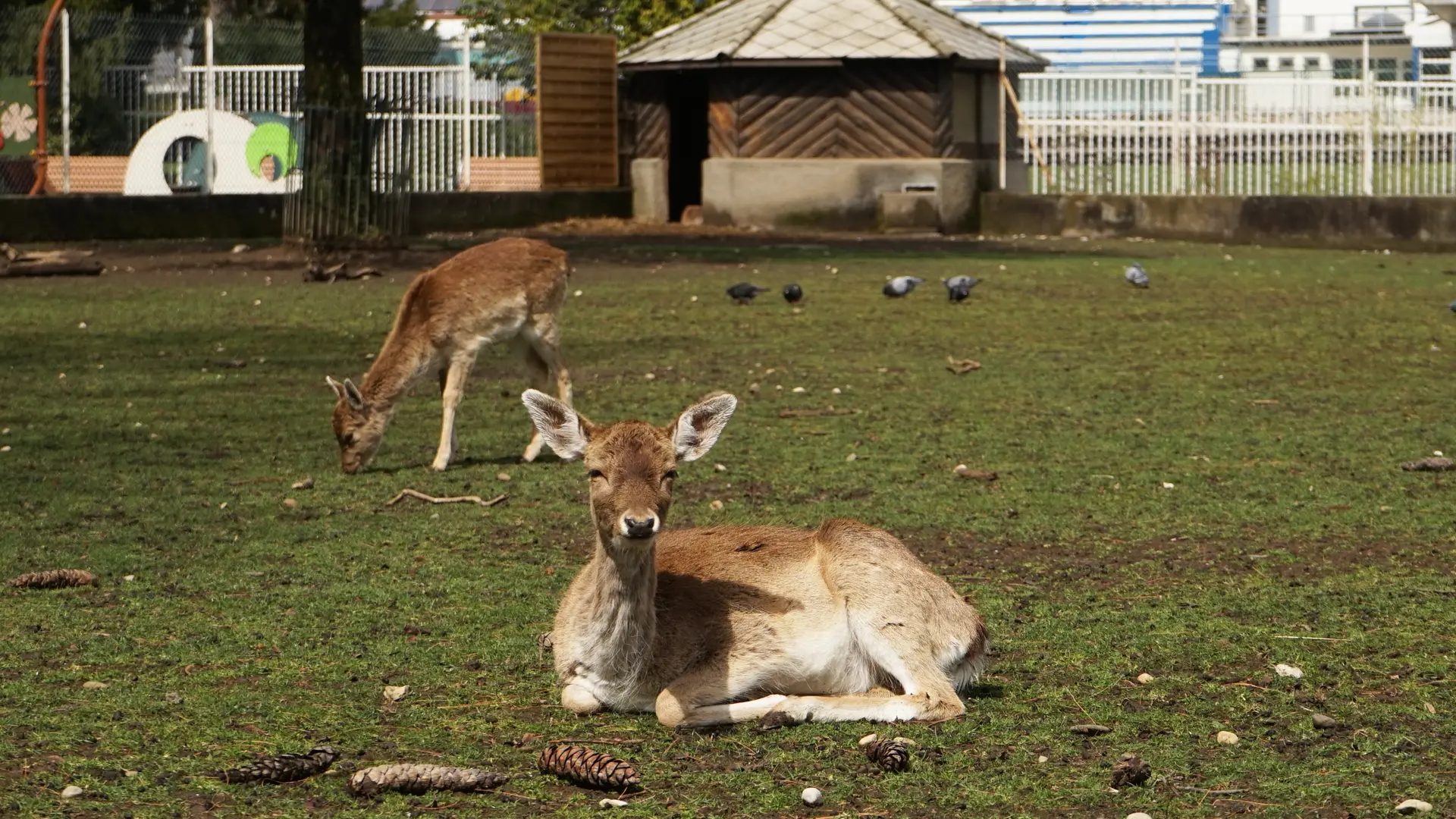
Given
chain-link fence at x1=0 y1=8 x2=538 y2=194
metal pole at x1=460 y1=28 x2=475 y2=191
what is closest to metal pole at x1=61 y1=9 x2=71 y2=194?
chain-link fence at x1=0 y1=8 x2=538 y2=194

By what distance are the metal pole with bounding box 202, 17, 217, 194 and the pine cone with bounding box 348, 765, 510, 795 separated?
22168 mm

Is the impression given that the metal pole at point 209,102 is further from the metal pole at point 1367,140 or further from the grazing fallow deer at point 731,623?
the grazing fallow deer at point 731,623

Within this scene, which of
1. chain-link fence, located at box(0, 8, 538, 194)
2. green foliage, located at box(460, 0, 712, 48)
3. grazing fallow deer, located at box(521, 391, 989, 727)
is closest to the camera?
grazing fallow deer, located at box(521, 391, 989, 727)

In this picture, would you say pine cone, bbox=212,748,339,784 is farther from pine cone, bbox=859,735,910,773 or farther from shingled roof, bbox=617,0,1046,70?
shingled roof, bbox=617,0,1046,70

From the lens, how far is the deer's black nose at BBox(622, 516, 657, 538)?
15.7ft

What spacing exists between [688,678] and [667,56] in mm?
24609

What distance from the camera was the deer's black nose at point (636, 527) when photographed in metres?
4.79

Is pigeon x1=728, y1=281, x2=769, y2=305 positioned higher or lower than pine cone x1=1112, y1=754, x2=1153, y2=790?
higher

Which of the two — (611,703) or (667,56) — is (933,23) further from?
(611,703)

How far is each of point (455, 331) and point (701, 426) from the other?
518 centimetres

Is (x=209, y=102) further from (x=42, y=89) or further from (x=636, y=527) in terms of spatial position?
(x=636, y=527)

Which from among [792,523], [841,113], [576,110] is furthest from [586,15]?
[792,523]

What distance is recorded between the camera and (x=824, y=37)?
1115 inches

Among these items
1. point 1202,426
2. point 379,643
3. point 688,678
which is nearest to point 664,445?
point 688,678
